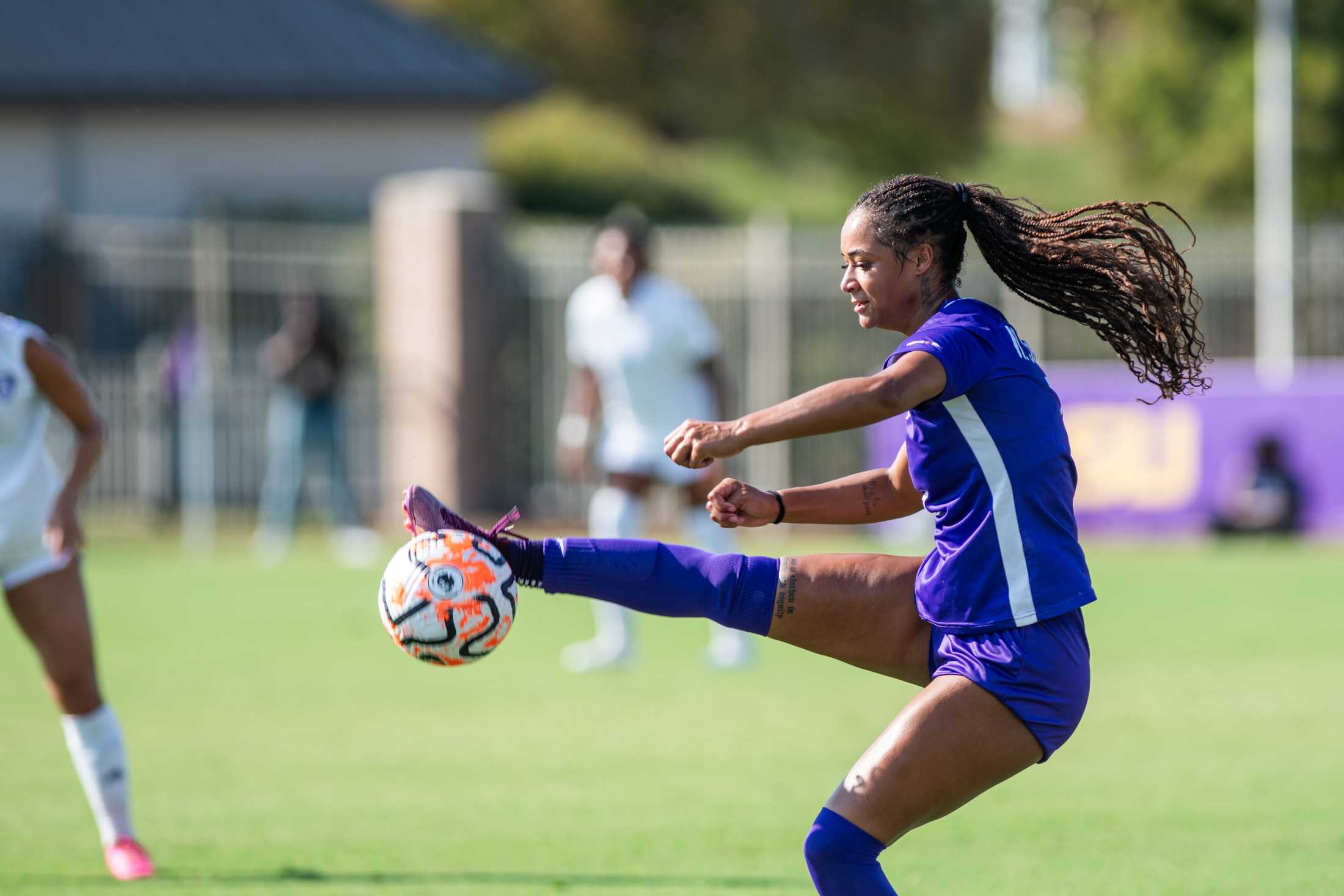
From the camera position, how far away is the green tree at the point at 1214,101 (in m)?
28.0

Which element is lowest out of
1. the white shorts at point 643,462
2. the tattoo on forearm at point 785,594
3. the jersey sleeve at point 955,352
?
the tattoo on forearm at point 785,594

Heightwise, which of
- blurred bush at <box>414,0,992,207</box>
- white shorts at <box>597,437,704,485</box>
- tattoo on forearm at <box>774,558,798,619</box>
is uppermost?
blurred bush at <box>414,0,992,207</box>

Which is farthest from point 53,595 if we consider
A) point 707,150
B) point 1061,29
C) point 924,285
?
point 707,150

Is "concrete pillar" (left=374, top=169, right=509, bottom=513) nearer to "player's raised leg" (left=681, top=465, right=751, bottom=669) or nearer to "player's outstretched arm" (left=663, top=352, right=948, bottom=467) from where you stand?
"player's raised leg" (left=681, top=465, right=751, bottom=669)

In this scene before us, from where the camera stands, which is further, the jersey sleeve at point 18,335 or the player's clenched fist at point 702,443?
the jersey sleeve at point 18,335

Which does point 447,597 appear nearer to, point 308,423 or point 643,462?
point 643,462

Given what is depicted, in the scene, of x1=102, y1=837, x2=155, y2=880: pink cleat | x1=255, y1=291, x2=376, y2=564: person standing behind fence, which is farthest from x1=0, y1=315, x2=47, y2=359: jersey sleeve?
x1=255, y1=291, x2=376, y2=564: person standing behind fence

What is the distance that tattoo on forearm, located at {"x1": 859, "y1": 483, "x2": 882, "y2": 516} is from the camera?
4.97 m

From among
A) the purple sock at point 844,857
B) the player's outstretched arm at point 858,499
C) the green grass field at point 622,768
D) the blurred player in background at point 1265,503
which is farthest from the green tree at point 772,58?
the purple sock at point 844,857

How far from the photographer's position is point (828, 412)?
410 centimetres

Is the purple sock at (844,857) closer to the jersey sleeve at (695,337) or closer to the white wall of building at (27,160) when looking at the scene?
the jersey sleeve at (695,337)

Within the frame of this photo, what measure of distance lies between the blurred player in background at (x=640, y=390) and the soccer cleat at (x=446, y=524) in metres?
5.63

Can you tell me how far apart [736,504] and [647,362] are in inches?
232

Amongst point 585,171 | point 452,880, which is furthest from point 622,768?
point 585,171
